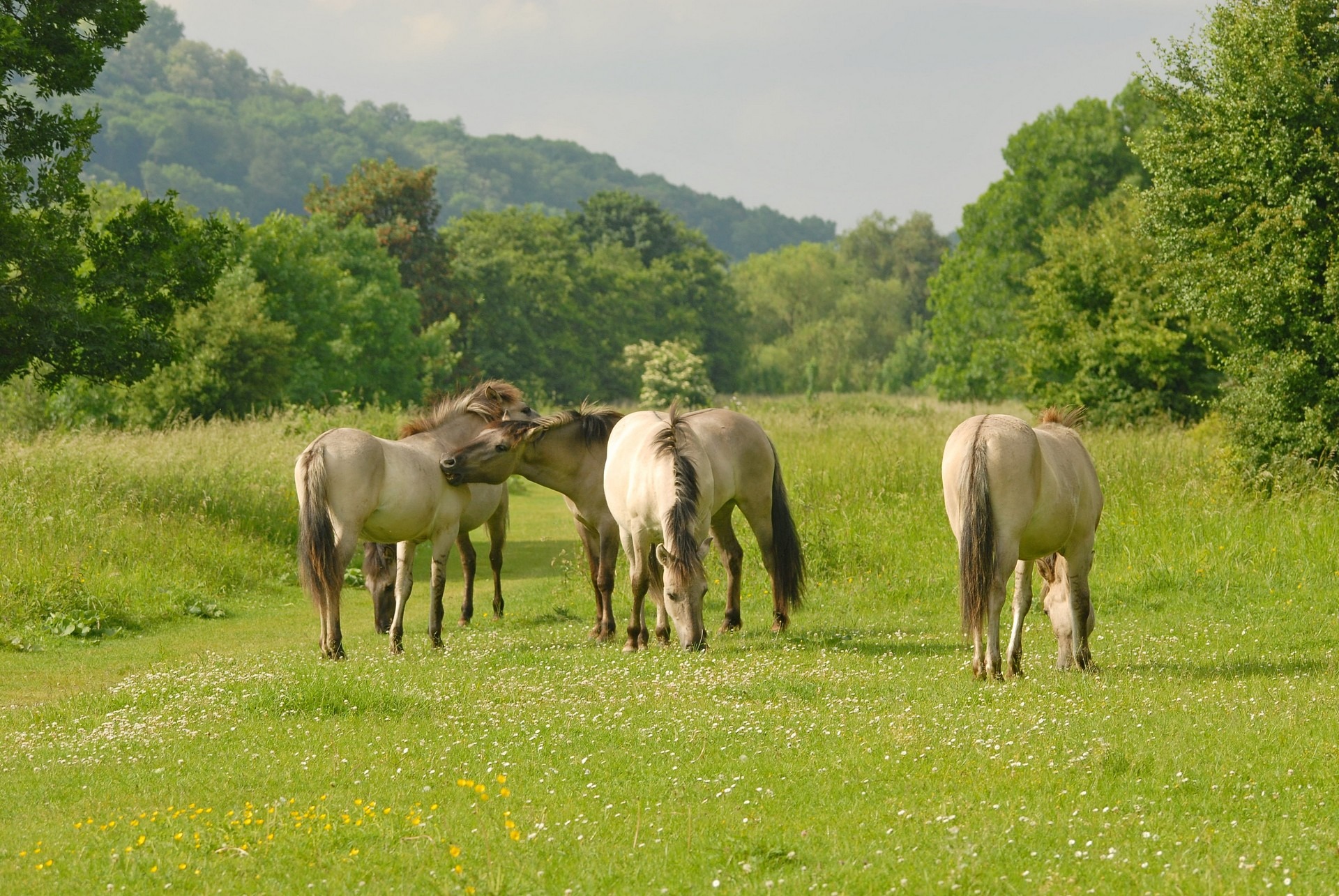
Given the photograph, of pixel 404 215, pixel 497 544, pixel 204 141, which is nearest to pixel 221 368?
pixel 497 544

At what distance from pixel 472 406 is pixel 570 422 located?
1.07m

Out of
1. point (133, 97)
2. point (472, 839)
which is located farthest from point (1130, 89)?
point (133, 97)

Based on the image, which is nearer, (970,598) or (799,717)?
(799,717)

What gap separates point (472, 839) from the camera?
5270 millimetres

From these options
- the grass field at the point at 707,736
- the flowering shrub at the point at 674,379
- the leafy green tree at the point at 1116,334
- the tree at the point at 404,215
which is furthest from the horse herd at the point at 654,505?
the tree at the point at 404,215

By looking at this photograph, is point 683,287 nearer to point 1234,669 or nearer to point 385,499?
point 385,499

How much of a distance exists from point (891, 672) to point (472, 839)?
481 centimetres

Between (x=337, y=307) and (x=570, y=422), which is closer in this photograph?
(x=570, y=422)

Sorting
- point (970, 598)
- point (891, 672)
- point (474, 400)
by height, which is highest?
point (474, 400)

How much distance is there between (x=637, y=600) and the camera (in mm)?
11000

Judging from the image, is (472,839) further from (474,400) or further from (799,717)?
(474,400)

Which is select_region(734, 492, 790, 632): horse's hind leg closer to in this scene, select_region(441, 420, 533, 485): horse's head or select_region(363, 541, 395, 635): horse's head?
select_region(441, 420, 533, 485): horse's head

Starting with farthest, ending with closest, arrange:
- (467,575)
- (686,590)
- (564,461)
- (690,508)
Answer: (467,575), (564,461), (690,508), (686,590)

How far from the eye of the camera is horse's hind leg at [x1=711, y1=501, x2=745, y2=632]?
12656mm
